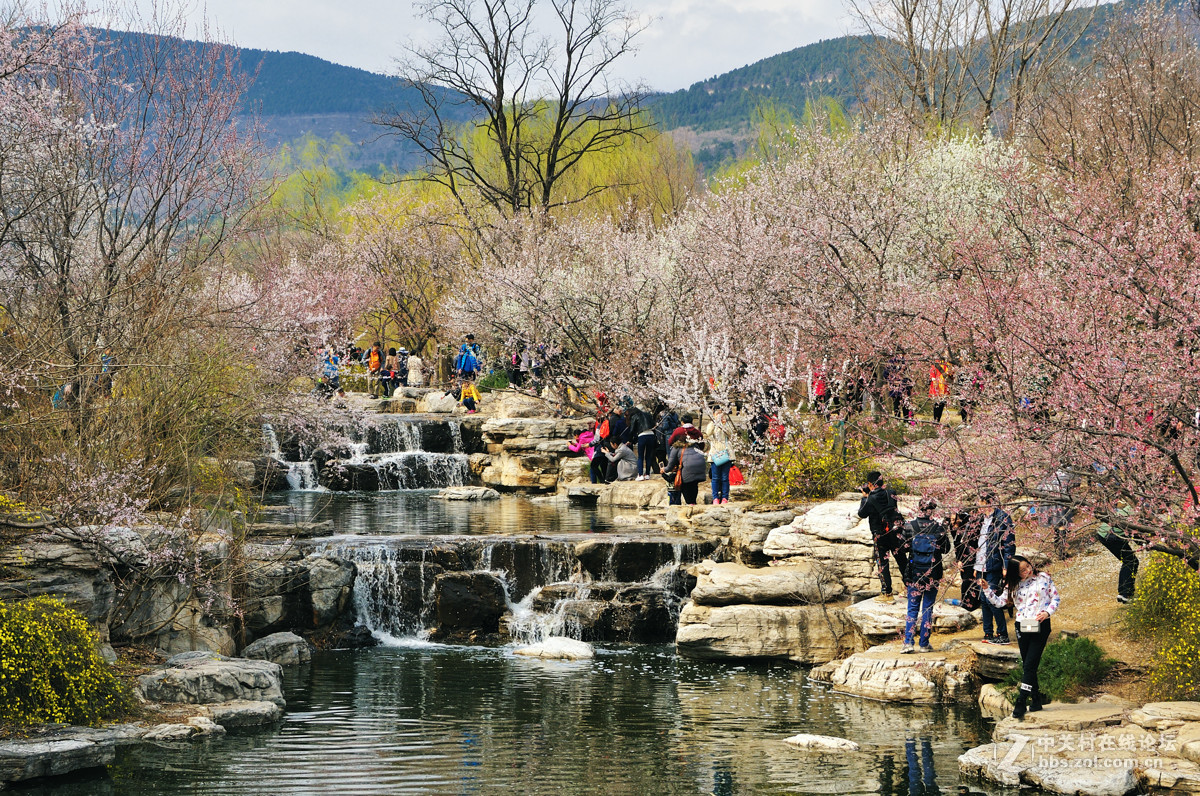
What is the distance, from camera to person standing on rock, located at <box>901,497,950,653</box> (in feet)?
41.2

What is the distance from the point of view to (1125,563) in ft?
42.3

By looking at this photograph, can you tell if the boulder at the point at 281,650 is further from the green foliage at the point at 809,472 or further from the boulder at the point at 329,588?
the green foliage at the point at 809,472

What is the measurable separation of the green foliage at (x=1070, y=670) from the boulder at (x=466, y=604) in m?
7.37

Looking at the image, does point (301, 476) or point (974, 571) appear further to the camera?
point (301, 476)

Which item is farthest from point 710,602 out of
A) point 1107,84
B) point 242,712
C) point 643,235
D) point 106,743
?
point 643,235

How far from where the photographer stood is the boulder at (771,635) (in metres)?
14.4

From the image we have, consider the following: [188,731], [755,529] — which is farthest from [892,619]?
[188,731]

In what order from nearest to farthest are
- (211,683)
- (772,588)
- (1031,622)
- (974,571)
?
1. (1031,622)
2. (211,683)
3. (974,571)
4. (772,588)

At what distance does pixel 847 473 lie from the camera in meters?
17.7

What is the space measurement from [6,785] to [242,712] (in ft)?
7.83

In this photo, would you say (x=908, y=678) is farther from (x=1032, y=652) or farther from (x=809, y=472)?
(x=809, y=472)

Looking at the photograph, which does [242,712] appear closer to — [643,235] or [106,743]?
[106,743]

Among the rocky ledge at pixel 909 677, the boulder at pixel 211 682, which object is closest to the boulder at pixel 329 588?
the boulder at pixel 211 682

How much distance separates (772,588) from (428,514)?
9.59 m
